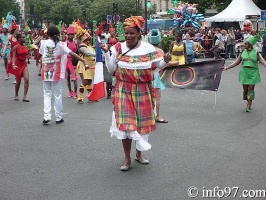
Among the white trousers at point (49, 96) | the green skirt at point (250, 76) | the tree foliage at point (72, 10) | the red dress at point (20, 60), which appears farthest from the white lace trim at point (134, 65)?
the tree foliage at point (72, 10)

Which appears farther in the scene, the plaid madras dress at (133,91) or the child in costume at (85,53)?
the child in costume at (85,53)

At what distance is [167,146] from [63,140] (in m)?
1.70

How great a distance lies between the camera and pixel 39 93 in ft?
44.3

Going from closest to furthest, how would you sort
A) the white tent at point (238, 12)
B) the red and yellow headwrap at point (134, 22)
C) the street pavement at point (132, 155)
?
the street pavement at point (132, 155), the red and yellow headwrap at point (134, 22), the white tent at point (238, 12)

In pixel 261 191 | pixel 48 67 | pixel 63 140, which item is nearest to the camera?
pixel 261 191

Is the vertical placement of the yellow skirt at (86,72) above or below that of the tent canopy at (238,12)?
below

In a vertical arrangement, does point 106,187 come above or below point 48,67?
below

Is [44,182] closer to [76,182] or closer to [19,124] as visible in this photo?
[76,182]

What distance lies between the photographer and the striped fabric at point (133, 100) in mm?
6012

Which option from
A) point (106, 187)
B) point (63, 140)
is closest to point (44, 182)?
point (106, 187)

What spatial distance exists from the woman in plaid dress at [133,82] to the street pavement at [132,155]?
556 mm

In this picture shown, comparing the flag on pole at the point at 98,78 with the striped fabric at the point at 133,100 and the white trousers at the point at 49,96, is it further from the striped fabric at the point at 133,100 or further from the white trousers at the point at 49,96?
the white trousers at the point at 49,96

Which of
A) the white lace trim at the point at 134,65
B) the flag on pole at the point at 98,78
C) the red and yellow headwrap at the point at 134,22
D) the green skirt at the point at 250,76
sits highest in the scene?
the red and yellow headwrap at the point at 134,22

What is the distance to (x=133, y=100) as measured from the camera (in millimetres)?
6051
